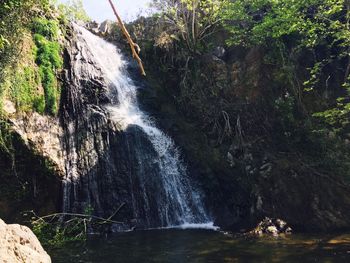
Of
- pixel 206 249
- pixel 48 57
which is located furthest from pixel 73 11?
pixel 206 249

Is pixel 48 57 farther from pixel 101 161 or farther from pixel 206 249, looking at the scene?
pixel 206 249

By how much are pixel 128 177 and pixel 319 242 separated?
7.90m

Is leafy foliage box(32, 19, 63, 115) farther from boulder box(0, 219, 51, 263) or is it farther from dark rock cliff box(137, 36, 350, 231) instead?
boulder box(0, 219, 51, 263)

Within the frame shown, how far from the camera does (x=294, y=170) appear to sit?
49.1ft

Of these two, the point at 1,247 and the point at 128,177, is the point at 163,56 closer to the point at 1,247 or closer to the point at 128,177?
the point at 128,177

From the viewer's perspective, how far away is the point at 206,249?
35.8ft

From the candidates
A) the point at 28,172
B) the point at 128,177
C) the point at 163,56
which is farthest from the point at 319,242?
the point at 163,56

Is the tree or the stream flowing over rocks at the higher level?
the tree

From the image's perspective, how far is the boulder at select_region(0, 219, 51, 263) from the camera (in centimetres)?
562

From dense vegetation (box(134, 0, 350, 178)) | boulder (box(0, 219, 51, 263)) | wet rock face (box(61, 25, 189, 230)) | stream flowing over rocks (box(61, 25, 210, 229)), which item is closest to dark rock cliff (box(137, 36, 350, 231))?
dense vegetation (box(134, 0, 350, 178))

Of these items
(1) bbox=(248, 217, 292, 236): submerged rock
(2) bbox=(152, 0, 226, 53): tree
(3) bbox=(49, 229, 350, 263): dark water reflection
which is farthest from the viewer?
(2) bbox=(152, 0, 226, 53): tree

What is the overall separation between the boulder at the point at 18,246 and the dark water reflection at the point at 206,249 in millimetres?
3893

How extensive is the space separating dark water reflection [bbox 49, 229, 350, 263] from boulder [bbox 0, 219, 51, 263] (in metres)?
3.89

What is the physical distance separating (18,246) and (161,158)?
11115mm
